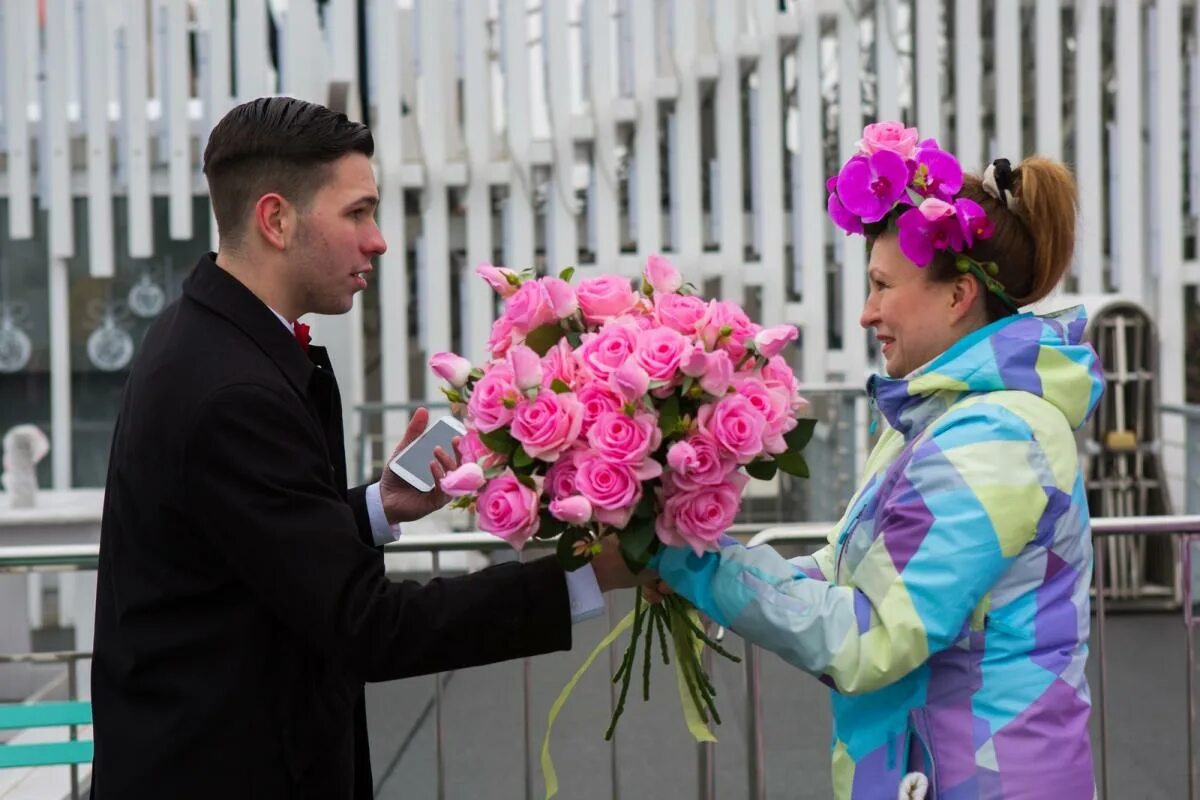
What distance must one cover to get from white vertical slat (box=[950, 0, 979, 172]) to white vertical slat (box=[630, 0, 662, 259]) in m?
1.99

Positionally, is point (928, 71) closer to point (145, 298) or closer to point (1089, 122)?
point (1089, 122)

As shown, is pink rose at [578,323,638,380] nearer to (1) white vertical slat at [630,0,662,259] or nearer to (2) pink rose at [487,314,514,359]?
(2) pink rose at [487,314,514,359]

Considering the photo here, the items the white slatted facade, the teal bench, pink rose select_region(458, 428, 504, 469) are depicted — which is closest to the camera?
pink rose select_region(458, 428, 504, 469)

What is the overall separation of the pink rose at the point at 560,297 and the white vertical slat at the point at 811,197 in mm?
7186

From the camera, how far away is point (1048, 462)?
168 centimetres

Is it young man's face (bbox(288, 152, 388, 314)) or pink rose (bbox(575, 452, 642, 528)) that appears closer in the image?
pink rose (bbox(575, 452, 642, 528))

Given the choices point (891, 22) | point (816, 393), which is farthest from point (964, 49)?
point (816, 393)

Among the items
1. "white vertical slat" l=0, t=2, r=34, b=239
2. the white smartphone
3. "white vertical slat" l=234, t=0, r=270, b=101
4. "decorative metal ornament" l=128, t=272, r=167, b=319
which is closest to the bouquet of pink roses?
the white smartphone

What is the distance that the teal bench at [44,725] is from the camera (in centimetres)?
293

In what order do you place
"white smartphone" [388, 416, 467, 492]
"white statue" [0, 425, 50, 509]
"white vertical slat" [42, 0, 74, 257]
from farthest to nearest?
"white vertical slat" [42, 0, 74, 257] → "white statue" [0, 425, 50, 509] → "white smartphone" [388, 416, 467, 492]

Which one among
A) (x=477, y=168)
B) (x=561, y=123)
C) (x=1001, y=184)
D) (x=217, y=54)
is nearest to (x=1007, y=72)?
(x=561, y=123)

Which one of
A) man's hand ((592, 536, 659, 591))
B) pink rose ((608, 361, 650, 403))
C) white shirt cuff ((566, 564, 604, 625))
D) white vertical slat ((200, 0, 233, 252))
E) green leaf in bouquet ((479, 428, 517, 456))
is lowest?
white shirt cuff ((566, 564, 604, 625))

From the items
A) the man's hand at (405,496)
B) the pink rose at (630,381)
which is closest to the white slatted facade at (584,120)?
the man's hand at (405,496)

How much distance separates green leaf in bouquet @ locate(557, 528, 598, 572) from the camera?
166cm
